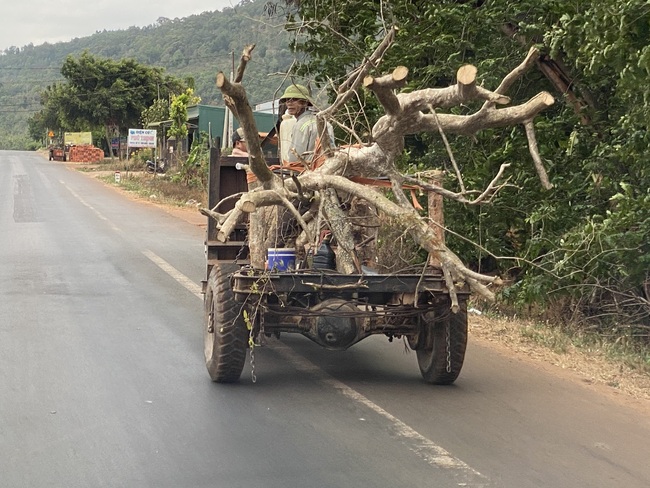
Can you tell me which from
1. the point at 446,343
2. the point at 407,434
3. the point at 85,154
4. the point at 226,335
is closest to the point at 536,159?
the point at 446,343

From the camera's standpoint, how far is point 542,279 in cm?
928

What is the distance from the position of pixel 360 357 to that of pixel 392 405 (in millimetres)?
1674

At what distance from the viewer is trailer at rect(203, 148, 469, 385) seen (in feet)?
21.2

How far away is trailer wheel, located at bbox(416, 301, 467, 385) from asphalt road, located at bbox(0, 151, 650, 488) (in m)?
0.15

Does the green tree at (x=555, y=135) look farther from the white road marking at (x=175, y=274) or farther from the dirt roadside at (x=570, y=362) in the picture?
the white road marking at (x=175, y=274)

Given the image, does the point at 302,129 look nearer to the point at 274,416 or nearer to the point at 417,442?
the point at 274,416

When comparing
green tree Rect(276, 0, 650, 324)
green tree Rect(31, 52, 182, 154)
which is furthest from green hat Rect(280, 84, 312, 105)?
green tree Rect(31, 52, 182, 154)

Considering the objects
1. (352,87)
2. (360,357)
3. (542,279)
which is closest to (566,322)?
(542,279)

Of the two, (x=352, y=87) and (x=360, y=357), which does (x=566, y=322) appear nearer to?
(x=360, y=357)

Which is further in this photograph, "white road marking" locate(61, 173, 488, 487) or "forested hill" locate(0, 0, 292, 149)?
"forested hill" locate(0, 0, 292, 149)

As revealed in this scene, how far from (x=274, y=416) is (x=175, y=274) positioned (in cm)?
688

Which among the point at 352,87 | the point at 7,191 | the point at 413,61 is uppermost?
the point at 413,61

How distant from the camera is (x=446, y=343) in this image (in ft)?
22.7

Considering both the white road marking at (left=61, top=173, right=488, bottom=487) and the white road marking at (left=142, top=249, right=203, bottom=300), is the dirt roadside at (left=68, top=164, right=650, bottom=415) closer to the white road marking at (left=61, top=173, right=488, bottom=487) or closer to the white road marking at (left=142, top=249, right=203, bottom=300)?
the white road marking at (left=61, top=173, right=488, bottom=487)
